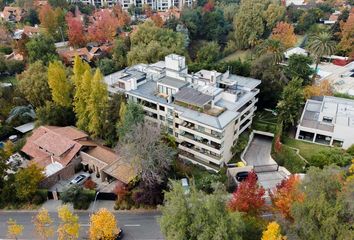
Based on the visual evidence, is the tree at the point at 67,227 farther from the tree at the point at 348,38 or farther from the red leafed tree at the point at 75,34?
the tree at the point at 348,38

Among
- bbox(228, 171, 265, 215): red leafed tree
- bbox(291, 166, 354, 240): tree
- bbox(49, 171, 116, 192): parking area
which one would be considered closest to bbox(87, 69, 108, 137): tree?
bbox(49, 171, 116, 192): parking area

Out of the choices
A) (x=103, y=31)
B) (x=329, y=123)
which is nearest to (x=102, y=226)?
(x=329, y=123)

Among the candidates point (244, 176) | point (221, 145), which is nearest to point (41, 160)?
point (221, 145)

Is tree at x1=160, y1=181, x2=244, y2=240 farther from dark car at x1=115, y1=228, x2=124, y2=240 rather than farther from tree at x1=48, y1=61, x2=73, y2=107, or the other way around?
tree at x1=48, y1=61, x2=73, y2=107

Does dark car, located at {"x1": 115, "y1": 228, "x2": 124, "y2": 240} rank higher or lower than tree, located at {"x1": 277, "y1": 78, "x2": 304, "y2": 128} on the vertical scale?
lower

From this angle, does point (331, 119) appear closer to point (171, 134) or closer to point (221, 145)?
point (221, 145)

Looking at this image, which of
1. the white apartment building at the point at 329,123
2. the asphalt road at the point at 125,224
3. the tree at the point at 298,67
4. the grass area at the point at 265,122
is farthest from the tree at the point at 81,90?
the tree at the point at 298,67
